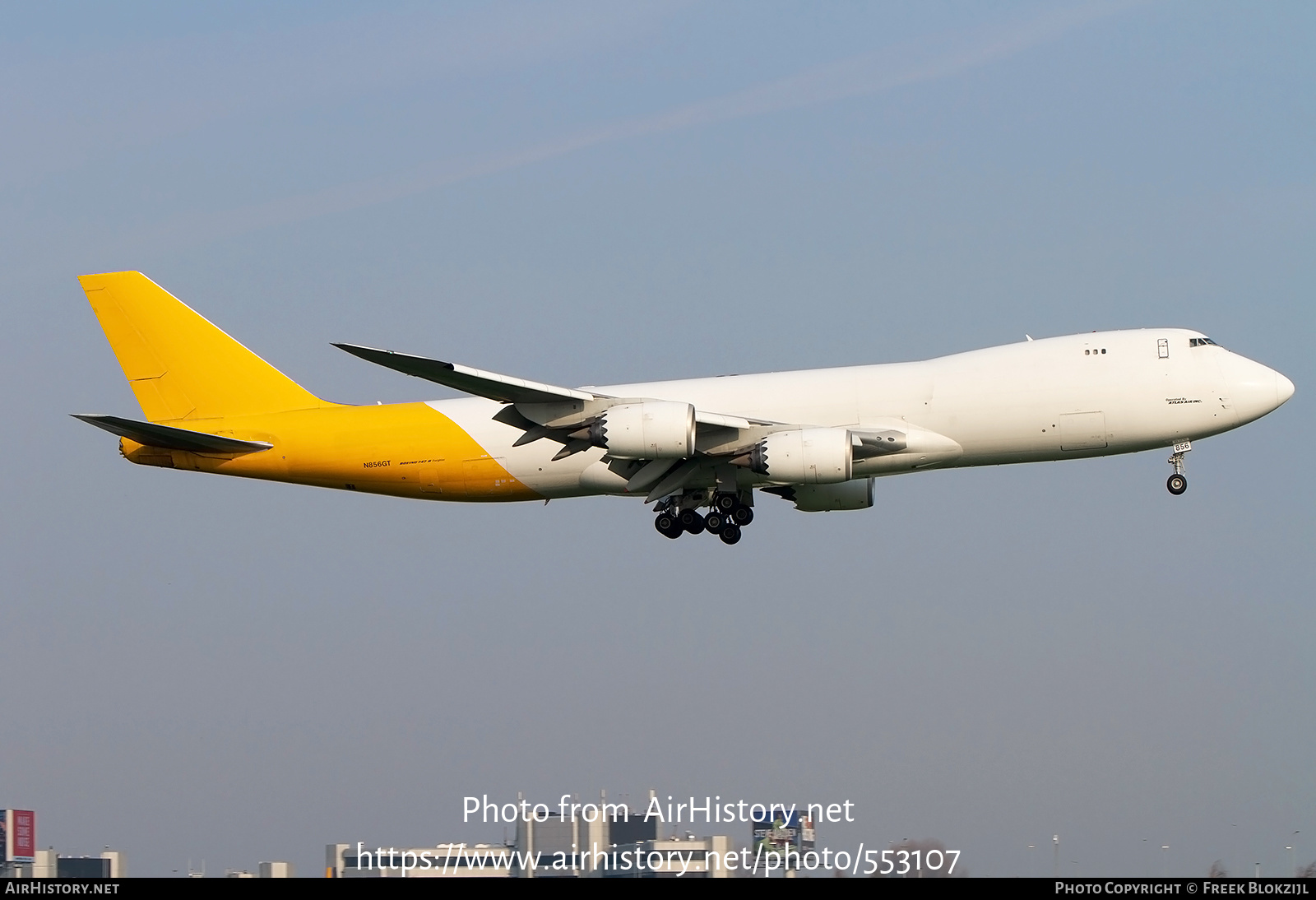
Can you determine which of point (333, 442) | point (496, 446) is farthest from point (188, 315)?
point (496, 446)

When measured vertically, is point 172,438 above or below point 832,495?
above

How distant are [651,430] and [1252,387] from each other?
15.3 metres

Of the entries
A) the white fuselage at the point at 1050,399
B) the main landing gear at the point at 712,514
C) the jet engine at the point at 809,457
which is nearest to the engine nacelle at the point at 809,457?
the jet engine at the point at 809,457

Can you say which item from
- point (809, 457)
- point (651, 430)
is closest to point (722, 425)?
point (651, 430)

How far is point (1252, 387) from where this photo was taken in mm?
37938

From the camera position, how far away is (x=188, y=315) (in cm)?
4528

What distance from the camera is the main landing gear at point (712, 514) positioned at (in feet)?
134

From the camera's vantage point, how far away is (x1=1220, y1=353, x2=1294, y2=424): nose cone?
37.9m

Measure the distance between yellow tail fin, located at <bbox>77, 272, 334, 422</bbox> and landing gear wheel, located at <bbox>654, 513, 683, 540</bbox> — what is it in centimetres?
1032

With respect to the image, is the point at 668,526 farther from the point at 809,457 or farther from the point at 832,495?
the point at 809,457

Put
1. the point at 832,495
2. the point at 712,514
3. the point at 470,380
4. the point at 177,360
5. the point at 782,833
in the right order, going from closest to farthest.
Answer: the point at 470,380
the point at 712,514
the point at 832,495
the point at 177,360
the point at 782,833

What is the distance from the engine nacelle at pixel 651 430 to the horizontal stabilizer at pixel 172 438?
36.5ft
